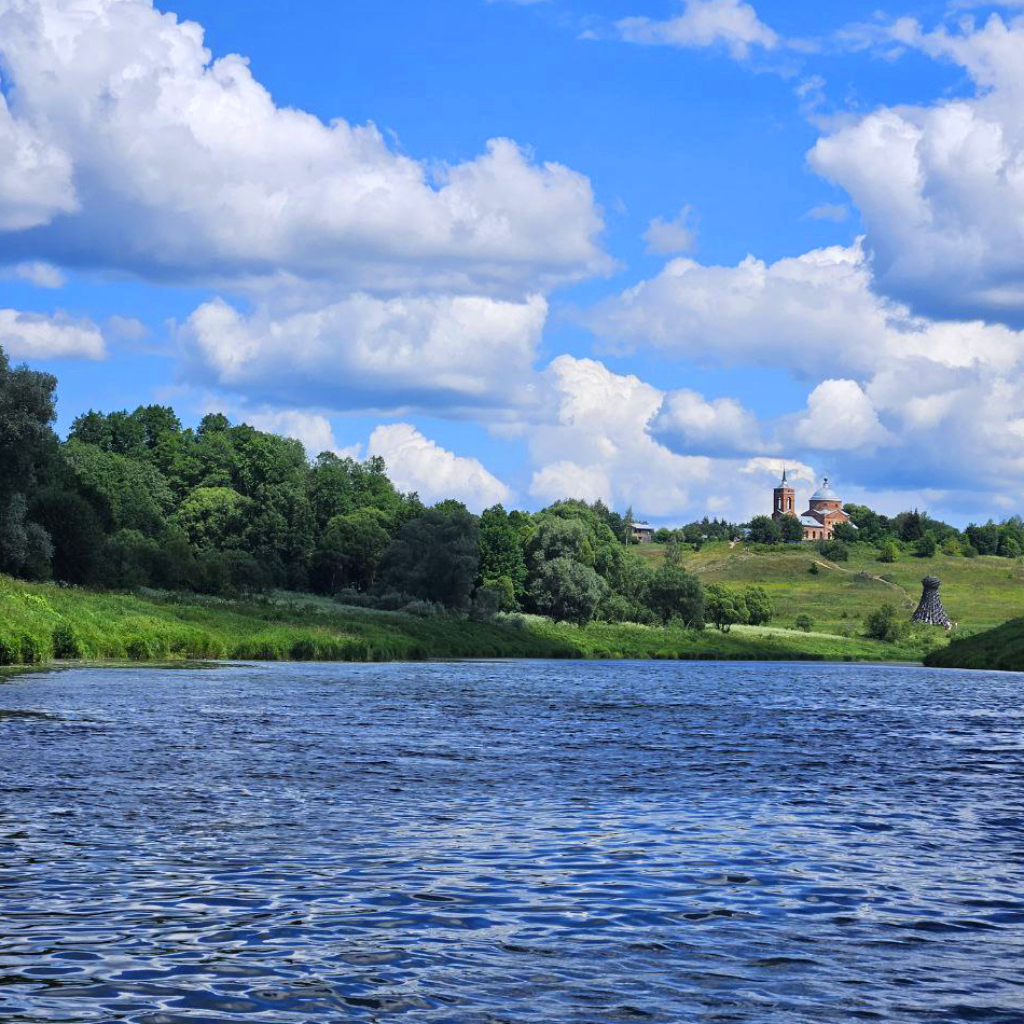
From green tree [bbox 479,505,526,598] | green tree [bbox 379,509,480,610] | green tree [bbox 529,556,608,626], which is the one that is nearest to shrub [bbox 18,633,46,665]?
green tree [bbox 379,509,480,610]

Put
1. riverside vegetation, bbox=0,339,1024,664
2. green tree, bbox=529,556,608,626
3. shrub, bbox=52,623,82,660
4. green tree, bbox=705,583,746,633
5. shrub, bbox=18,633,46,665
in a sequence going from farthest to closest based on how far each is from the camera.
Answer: green tree, bbox=705,583,746,633, green tree, bbox=529,556,608,626, riverside vegetation, bbox=0,339,1024,664, shrub, bbox=52,623,82,660, shrub, bbox=18,633,46,665

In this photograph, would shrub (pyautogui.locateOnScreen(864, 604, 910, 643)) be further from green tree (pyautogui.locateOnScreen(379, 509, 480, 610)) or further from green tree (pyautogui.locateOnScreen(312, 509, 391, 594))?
green tree (pyautogui.locateOnScreen(312, 509, 391, 594))

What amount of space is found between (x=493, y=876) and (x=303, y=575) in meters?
148

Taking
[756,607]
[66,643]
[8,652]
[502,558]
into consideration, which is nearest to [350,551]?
[502,558]

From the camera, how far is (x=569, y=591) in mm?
144375

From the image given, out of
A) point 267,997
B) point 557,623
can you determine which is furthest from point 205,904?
point 557,623

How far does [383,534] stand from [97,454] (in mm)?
46123

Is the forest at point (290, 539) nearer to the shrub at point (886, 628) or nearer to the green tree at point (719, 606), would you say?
the green tree at point (719, 606)

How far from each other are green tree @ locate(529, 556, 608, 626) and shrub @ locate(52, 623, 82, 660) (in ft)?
279

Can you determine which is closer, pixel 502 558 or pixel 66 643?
pixel 66 643

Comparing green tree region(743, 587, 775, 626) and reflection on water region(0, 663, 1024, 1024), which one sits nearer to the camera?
reflection on water region(0, 663, 1024, 1024)

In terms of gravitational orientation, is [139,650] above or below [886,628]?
below

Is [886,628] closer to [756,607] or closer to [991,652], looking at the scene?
[756,607]

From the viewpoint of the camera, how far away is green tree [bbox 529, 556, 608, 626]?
14462 cm
